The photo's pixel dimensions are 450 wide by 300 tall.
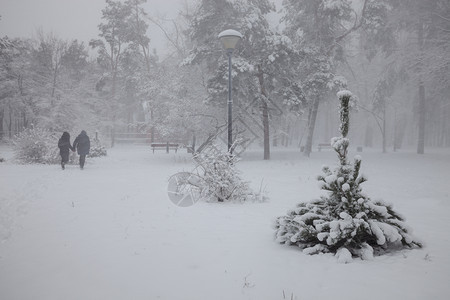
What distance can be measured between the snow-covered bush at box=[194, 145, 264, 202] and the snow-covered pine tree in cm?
311

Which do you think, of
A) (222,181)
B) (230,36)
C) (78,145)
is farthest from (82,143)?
(222,181)

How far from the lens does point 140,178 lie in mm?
11414

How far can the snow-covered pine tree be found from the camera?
13.4 ft

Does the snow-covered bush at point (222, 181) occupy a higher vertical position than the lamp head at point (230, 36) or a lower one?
lower

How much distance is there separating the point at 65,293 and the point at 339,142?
4.04m

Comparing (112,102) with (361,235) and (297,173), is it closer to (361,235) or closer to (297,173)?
(297,173)

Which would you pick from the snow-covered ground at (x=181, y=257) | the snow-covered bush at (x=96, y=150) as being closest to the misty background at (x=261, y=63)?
the snow-covered bush at (x=96, y=150)

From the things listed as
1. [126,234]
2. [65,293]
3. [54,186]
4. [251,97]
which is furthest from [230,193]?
[251,97]

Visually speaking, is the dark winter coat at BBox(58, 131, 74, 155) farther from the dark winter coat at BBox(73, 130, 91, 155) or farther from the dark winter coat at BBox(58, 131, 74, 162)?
the dark winter coat at BBox(73, 130, 91, 155)

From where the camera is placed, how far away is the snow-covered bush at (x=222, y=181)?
767cm

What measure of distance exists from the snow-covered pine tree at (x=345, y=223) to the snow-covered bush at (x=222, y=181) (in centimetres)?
311

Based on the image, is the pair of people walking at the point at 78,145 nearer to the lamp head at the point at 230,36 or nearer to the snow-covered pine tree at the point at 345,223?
the lamp head at the point at 230,36

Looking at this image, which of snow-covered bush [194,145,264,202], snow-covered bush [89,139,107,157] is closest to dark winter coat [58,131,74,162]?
snow-covered bush [89,139,107,157]

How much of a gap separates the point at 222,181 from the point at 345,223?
13.0 ft
